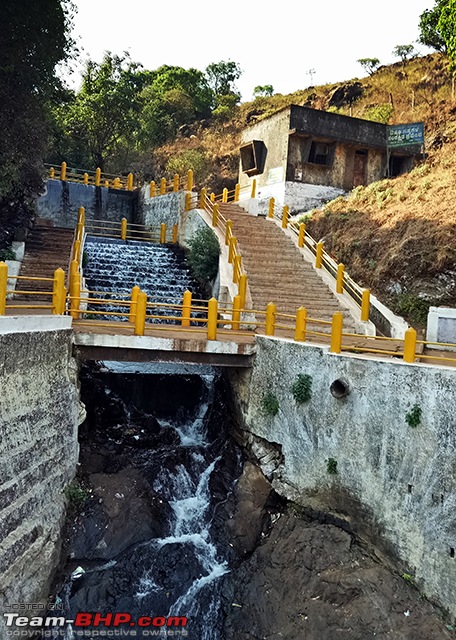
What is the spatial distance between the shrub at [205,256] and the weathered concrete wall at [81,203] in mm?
10648

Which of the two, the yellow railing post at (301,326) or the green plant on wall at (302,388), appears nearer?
the green plant on wall at (302,388)

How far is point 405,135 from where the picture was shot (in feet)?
81.2

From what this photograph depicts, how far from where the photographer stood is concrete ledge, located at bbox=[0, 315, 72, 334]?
27.1 ft

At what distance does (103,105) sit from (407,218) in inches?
957

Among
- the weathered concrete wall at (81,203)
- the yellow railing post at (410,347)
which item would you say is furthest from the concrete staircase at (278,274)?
the weathered concrete wall at (81,203)

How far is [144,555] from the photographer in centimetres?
946

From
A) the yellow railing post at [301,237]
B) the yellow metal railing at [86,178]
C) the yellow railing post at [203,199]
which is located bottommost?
the yellow railing post at [301,237]

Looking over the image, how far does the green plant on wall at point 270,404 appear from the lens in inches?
435

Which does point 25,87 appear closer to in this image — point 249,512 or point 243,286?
point 243,286

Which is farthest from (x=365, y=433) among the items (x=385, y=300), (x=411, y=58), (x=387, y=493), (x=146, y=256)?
(x=411, y=58)

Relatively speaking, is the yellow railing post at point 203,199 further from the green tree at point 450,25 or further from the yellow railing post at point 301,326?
the yellow railing post at point 301,326

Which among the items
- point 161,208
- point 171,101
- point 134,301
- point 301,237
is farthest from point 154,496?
point 171,101

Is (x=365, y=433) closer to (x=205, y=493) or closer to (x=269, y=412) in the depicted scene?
(x=269, y=412)

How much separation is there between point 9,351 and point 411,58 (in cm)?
4937
